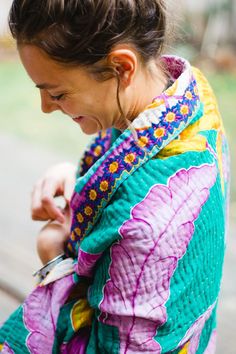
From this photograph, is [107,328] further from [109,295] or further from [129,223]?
[129,223]

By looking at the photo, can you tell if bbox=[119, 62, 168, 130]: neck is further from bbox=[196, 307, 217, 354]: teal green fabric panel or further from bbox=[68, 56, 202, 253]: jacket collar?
bbox=[196, 307, 217, 354]: teal green fabric panel

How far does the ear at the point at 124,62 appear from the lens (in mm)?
992

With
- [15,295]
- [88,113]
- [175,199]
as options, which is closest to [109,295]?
[175,199]

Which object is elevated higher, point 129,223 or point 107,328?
point 129,223

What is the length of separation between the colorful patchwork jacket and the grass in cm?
159

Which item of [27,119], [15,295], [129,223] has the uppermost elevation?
[27,119]

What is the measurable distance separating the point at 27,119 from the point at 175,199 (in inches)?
118

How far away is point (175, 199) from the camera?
100 centimetres

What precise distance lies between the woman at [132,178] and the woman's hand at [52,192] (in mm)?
243

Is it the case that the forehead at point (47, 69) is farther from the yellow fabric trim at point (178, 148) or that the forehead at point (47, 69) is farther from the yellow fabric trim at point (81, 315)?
the yellow fabric trim at point (81, 315)

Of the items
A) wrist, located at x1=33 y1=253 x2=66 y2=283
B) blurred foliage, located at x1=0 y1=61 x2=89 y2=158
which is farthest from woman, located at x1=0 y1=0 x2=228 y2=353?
blurred foliage, located at x1=0 y1=61 x2=89 y2=158

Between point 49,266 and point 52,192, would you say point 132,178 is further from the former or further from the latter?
point 52,192

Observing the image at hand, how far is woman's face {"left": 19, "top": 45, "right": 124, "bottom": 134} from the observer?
40.3 inches

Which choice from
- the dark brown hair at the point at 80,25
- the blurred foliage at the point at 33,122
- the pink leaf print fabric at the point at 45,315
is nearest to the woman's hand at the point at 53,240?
the pink leaf print fabric at the point at 45,315
